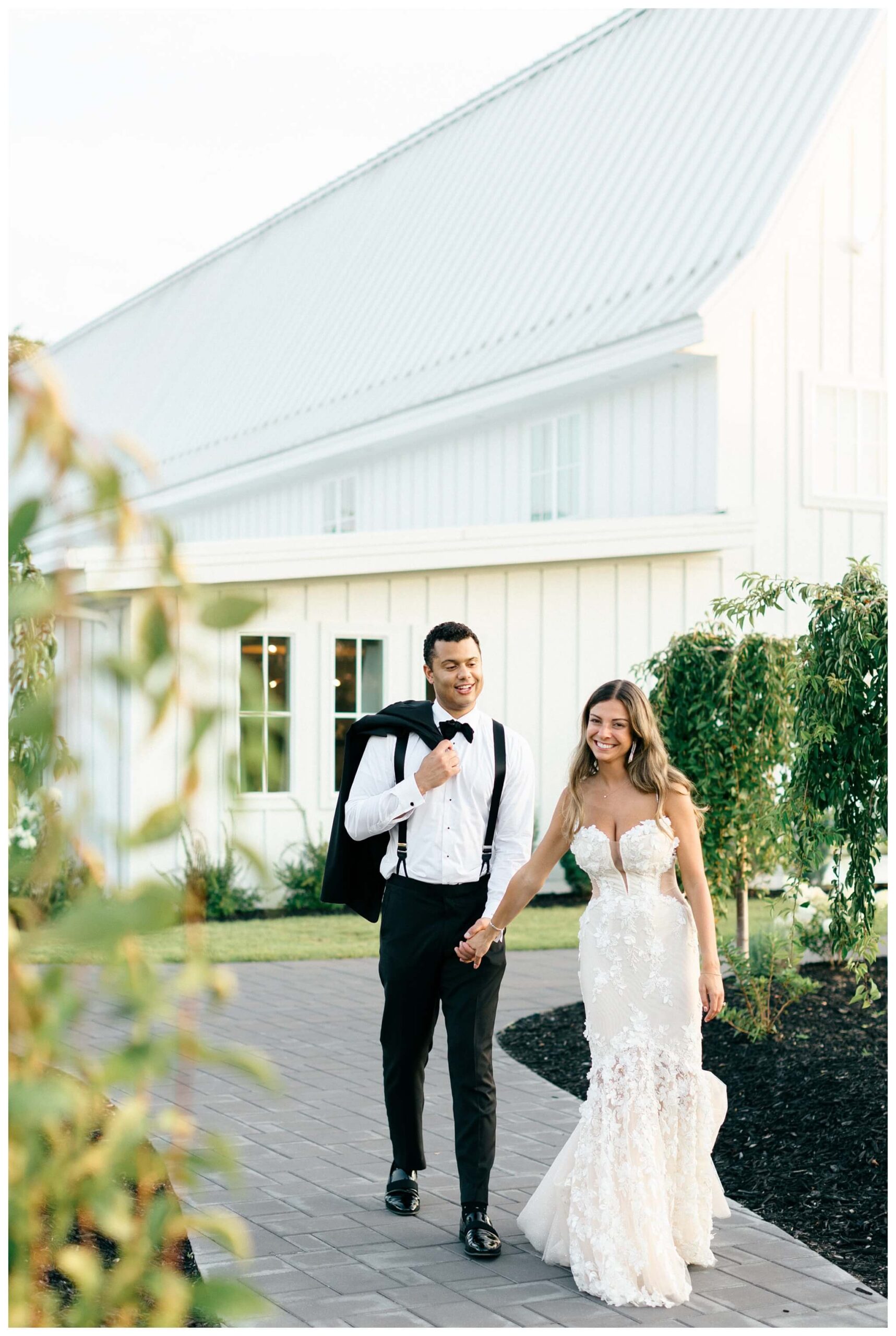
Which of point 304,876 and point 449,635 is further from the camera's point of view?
point 304,876

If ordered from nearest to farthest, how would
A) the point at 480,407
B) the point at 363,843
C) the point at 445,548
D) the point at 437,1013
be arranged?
the point at 437,1013
the point at 363,843
the point at 445,548
the point at 480,407

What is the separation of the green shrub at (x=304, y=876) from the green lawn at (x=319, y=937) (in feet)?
0.56

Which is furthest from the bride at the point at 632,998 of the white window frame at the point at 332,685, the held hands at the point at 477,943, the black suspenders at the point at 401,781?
the white window frame at the point at 332,685

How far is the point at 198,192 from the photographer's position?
2667cm

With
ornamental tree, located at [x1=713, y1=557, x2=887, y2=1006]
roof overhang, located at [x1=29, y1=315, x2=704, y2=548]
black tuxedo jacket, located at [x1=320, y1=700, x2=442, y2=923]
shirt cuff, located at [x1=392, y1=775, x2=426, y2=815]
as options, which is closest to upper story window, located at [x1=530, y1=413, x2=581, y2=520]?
roof overhang, located at [x1=29, y1=315, x2=704, y2=548]

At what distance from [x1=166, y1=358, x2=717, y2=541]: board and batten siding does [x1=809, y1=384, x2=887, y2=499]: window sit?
4.84ft

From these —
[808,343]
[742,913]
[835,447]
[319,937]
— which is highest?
[808,343]

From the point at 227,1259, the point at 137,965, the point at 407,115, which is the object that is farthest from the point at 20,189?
the point at 407,115

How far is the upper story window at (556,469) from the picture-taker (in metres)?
16.4

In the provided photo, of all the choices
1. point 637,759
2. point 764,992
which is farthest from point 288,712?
point 637,759

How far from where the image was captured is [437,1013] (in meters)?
5.57

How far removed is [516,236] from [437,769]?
14.7 meters

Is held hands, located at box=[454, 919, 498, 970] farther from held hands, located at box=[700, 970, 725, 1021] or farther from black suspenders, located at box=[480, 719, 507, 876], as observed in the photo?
held hands, located at box=[700, 970, 725, 1021]

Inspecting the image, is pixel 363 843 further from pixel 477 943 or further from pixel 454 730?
pixel 477 943
